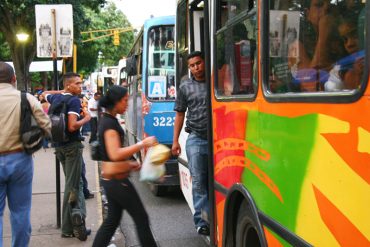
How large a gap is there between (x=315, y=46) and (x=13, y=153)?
2.69 m

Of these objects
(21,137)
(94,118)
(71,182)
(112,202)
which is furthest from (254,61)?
(94,118)

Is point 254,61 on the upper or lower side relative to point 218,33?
lower

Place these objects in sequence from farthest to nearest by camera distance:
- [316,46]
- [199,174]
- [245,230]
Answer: [199,174] → [245,230] → [316,46]

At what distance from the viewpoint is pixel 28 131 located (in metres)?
4.25

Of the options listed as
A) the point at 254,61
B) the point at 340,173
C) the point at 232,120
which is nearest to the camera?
the point at 340,173

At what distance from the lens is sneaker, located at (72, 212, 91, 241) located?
554 centimetres

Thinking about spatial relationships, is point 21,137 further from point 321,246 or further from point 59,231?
point 321,246

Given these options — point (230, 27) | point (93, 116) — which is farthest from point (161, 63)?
point (93, 116)

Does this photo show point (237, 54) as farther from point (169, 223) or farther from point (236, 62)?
point (169, 223)

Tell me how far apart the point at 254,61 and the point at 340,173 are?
4.28 feet

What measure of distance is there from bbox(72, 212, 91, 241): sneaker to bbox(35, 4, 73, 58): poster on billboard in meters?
1.91

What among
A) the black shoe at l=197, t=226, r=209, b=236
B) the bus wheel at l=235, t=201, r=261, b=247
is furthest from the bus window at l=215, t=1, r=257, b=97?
the black shoe at l=197, t=226, r=209, b=236

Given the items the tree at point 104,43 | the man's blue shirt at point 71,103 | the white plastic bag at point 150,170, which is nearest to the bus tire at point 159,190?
the man's blue shirt at point 71,103

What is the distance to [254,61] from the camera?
328 centimetres
